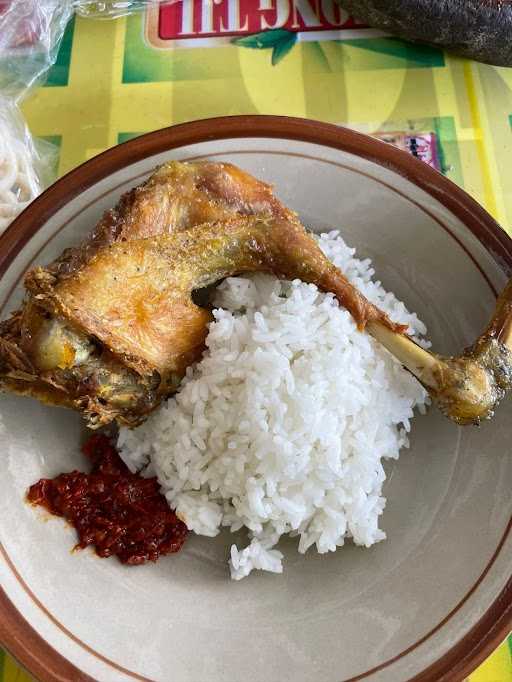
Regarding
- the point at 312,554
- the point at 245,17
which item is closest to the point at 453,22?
the point at 245,17

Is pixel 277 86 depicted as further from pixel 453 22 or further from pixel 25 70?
pixel 25 70

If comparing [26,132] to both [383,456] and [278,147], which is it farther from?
[383,456]

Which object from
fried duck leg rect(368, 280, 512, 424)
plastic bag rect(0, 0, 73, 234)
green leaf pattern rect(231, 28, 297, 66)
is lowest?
fried duck leg rect(368, 280, 512, 424)

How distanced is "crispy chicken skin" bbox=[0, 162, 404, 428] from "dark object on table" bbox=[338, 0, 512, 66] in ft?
3.86

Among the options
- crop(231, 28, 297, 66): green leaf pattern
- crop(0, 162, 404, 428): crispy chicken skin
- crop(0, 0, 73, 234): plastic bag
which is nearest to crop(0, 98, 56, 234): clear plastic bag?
crop(0, 0, 73, 234): plastic bag

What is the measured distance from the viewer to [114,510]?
2229 mm

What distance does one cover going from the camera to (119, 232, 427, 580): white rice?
7.14ft

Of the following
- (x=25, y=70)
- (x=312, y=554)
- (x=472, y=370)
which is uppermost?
(x=25, y=70)

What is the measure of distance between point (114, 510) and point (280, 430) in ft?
1.74

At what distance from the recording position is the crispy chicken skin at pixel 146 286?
6.61 ft

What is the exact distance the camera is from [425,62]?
3.17m

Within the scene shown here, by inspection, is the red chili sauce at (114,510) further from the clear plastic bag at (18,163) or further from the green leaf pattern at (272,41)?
the green leaf pattern at (272,41)

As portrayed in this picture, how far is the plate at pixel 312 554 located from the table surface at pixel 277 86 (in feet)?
1.90

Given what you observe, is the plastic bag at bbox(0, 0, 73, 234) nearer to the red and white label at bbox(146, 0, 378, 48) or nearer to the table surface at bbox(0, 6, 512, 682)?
the table surface at bbox(0, 6, 512, 682)
